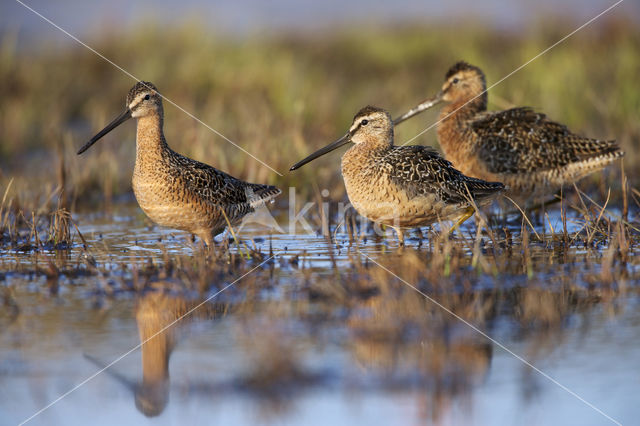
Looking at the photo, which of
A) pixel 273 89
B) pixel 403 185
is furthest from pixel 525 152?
pixel 273 89

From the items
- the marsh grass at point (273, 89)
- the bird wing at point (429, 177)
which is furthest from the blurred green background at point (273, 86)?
the bird wing at point (429, 177)

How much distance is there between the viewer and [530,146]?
7.40 meters

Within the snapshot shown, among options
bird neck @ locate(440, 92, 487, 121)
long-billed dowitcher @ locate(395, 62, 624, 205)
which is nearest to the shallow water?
long-billed dowitcher @ locate(395, 62, 624, 205)

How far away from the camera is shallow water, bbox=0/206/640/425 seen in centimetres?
344

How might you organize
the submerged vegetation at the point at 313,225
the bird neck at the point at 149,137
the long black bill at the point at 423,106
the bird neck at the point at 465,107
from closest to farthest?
the submerged vegetation at the point at 313,225
the bird neck at the point at 149,137
the bird neck at the point at 465,107
the long black bill at the point at 423,106

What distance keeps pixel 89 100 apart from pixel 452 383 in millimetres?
8644

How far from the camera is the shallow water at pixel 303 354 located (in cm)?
344

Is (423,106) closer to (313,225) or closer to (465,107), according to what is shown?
(465,107)

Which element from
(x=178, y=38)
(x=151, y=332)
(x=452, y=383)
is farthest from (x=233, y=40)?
(x=452, y=383)

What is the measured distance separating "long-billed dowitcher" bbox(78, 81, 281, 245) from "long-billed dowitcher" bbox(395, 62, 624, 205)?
195cm

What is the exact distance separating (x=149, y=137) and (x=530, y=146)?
10.3ft

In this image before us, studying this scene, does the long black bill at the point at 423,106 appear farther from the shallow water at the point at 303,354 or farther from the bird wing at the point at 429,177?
the shallow water at the point at 303,354

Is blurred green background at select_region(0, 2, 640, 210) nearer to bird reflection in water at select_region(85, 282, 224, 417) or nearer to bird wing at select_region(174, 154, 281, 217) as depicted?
bird wing at select_region(174, 154, 281, 217)

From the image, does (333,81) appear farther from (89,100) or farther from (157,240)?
(157,240)
